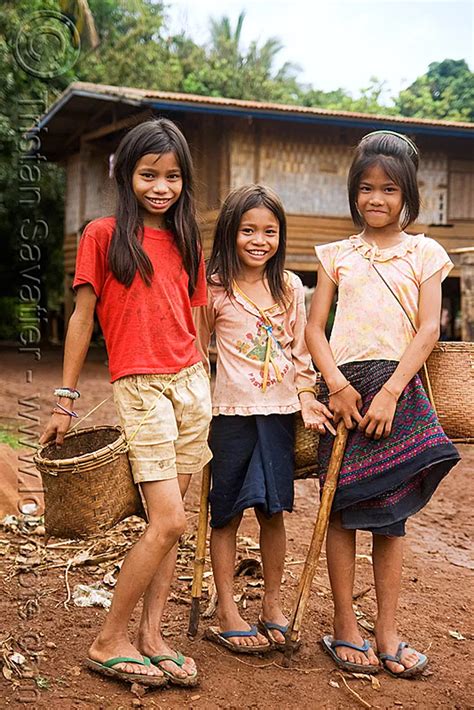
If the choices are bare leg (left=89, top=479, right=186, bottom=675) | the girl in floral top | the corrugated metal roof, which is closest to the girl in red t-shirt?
bare leg (left=89, top=479, right=186, bottom=675)

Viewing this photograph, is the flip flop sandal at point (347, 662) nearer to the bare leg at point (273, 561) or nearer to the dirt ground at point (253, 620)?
the dirt ground at point (253, 620)

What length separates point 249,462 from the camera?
2.80m

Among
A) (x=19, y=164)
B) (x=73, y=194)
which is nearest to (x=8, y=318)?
(x=19, y=164)

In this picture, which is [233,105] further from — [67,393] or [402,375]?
[67,393]

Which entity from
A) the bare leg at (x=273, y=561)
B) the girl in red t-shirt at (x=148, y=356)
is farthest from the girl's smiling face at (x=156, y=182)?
the bare leg at (x=273, y=561)

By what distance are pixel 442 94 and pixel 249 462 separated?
88.5ft

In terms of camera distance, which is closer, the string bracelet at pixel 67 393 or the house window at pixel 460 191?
the string bracelet at pixel 67 393

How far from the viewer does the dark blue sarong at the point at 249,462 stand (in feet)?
8.98

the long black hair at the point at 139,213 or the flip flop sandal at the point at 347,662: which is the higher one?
the long black hair at the point at 139,213

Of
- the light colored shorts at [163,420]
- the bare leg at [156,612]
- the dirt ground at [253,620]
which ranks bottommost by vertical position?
the dirt ground at [253,620]

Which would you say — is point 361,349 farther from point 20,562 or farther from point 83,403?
point 83,403

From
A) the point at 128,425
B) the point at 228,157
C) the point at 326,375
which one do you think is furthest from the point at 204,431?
the point at 228,157
